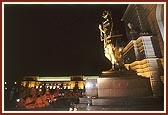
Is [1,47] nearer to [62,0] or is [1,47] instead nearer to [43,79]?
[62,0]

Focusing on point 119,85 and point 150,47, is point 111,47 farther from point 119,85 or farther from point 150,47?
point 150,47

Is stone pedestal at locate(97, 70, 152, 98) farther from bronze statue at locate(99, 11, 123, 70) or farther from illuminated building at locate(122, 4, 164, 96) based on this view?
illuminated building at locate(122, 4, 164, 96)

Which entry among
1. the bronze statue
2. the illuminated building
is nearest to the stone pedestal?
the bronze statue

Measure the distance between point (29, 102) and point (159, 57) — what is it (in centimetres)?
689

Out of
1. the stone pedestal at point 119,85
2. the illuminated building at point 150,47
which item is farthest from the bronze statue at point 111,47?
the illuminated building at point 150,47

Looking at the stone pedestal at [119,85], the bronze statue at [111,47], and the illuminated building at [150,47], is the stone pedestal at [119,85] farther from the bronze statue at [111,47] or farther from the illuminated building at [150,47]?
the illuminated building at [150,47]

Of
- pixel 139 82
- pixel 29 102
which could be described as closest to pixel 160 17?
pixel 139 82

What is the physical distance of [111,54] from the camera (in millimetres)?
9961

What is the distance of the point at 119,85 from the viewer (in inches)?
368

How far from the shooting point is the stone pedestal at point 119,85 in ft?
30.6

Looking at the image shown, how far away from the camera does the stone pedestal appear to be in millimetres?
9336

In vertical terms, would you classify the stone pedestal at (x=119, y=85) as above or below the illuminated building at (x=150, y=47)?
below

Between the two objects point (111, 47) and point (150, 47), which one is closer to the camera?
point (111, 47)

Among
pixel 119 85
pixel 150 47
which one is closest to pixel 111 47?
pixel 119 85
